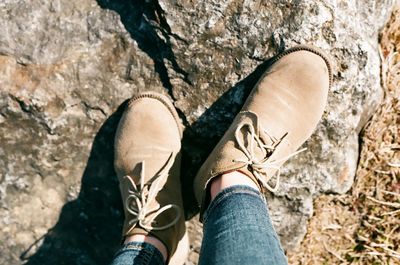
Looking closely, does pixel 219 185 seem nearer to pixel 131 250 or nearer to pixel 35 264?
pixel 131 250

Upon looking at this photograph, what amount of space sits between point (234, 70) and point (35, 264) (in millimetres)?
1300

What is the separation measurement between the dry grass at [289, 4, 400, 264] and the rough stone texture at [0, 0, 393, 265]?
0.18 metres

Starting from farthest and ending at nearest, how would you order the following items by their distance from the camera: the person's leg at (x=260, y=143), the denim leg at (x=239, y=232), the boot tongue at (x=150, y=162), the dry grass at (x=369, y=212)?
the dry grass at (x=369, y=212)
the boot tongue at (x=150, y=162)
the person's leg at (x=260, y=143)
the denim leg at (x=239, y=232)

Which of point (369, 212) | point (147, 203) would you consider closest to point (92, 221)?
point (147, 203)

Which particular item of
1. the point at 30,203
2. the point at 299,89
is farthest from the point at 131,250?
the point at 299,89

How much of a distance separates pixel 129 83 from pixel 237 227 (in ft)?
2.52

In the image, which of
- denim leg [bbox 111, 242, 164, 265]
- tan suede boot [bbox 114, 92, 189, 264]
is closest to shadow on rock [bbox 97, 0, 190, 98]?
tan suede boot [bbox 114, 92, 189, 264]

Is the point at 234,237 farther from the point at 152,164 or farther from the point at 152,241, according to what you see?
the point at 152,164

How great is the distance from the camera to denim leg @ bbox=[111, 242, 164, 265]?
172 centimetres

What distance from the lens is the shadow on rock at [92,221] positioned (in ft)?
6.69

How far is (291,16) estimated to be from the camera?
1764 millimetres

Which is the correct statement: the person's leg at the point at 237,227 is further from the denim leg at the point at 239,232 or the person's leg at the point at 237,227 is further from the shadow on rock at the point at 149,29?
the shadow on rock at the point at 149,29

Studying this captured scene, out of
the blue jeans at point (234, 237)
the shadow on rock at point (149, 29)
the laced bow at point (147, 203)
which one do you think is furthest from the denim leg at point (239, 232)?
the shadow on rock at point (149, 29)

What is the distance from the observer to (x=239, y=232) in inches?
60.3
